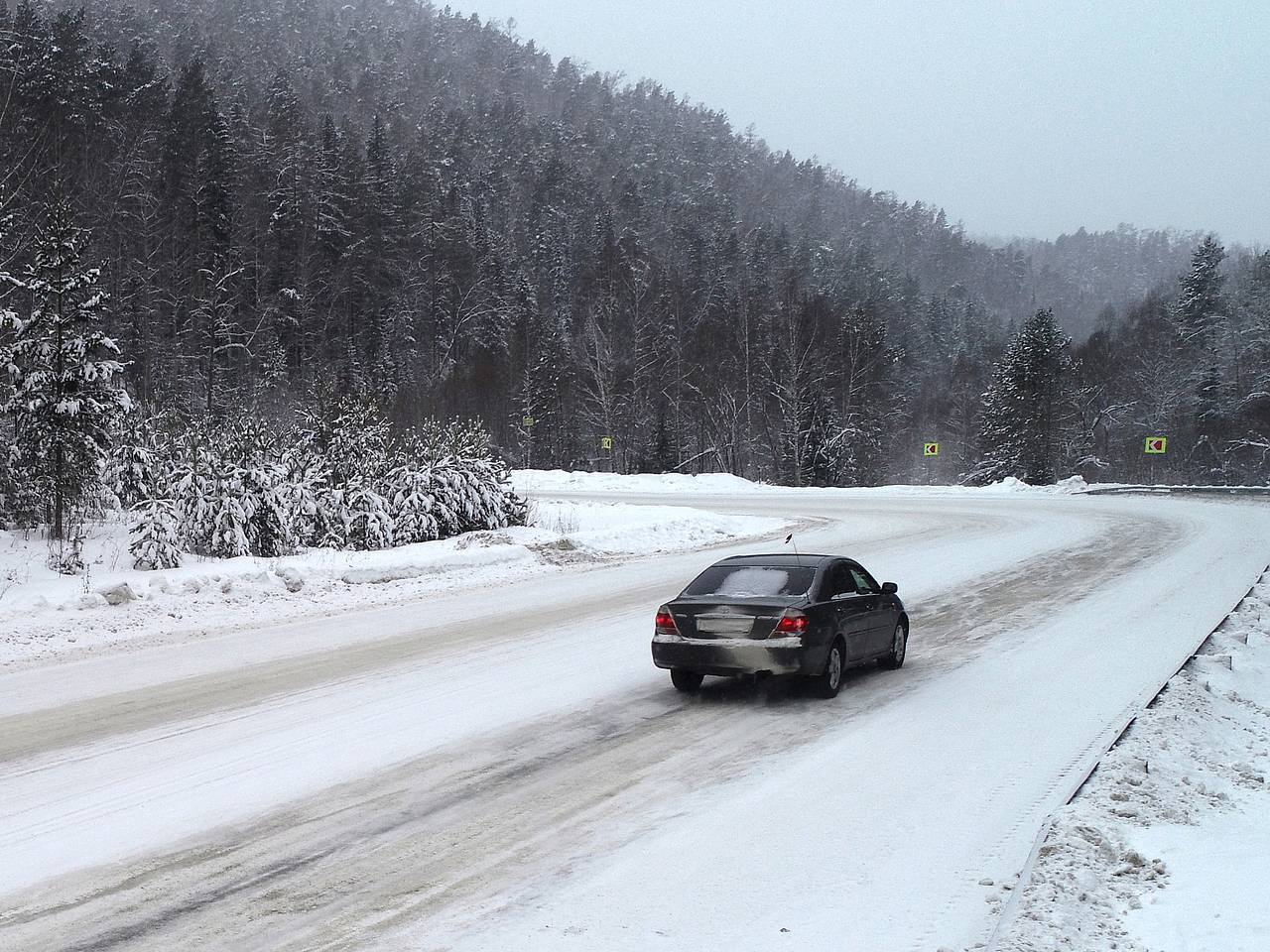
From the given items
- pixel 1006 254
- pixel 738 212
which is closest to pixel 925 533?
pixel 738 212

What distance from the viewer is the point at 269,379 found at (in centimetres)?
6012

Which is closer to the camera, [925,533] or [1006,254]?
[925,533]

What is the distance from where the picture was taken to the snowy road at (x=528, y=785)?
4.92 meters

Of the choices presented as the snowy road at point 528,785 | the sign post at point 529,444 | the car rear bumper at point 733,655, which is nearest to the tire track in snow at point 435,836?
the snowy road at point 528,785

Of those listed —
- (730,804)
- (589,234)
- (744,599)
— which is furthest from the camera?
(589,234)

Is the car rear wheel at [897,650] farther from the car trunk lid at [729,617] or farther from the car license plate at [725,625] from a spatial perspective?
the car license plate at [725,625]

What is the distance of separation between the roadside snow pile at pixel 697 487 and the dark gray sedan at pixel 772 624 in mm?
33839

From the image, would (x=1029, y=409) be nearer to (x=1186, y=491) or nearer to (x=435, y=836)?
(x=1186, y=491)

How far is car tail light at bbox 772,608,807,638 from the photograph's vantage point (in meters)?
9.47

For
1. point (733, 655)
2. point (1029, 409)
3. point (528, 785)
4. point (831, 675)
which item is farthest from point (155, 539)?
point (1029, 409)

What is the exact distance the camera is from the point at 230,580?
15500 millimetres

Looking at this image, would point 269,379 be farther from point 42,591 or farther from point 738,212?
point 738,212

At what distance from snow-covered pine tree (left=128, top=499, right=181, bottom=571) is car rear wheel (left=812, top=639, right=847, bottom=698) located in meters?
11.3

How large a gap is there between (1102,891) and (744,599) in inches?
193
